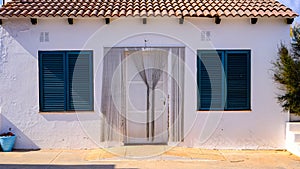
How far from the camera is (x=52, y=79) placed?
29.4ft

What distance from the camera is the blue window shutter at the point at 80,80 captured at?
29.5 ft

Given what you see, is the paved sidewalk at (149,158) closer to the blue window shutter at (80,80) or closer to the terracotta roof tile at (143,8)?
Answer: the blue window shutter at (80,80)

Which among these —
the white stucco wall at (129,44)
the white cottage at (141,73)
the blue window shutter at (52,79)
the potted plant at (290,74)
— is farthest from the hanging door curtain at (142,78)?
the potted plant at (290,74)

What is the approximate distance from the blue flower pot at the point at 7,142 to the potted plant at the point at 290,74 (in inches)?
279

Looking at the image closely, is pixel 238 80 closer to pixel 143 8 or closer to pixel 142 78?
pixel 142 78

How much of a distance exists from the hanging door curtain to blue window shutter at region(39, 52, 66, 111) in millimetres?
1130

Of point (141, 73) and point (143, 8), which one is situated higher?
point (143, 8)

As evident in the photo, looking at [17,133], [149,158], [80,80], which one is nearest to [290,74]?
[149,158]

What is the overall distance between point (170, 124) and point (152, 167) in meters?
1.79

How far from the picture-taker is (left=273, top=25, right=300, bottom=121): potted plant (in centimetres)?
845

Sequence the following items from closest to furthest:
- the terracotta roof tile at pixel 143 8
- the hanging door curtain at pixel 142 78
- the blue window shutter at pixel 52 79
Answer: the terracotta roof tile at pixel 143 8 → the hanging door curtain at pixel 142 78 → the blue window shutter at pixel 52 79

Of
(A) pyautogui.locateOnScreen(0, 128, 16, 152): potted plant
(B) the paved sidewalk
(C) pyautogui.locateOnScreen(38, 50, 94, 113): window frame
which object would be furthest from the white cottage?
(B) the paved sidewalk

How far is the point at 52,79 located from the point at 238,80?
4971mm

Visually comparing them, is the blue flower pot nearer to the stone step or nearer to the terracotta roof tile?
the terracotta roof tile
